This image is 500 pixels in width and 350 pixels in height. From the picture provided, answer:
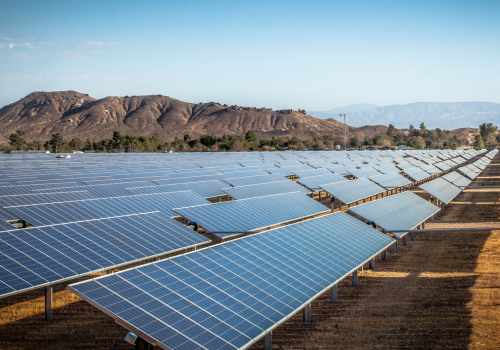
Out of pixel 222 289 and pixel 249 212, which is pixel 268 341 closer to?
pixel 222 289

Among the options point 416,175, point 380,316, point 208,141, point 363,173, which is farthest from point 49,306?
point 208,141

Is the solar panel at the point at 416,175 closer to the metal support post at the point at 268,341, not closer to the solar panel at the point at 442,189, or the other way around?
the solar panel at the point at 442,189

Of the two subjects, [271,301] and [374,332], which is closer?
[271,301]

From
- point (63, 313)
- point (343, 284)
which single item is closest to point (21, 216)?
point (63, 313)

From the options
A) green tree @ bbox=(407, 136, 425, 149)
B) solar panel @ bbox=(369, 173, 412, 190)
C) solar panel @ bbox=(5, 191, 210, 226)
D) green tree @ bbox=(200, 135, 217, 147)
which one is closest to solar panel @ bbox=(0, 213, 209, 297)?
solar panel @ bbox=(5, 191, 210, 226)

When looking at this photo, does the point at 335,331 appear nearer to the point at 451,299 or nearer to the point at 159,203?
the point at 451,299

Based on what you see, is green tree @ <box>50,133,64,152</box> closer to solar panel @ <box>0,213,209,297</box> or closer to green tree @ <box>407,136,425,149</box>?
solar panel @ <box>0,213,209,297</box>
